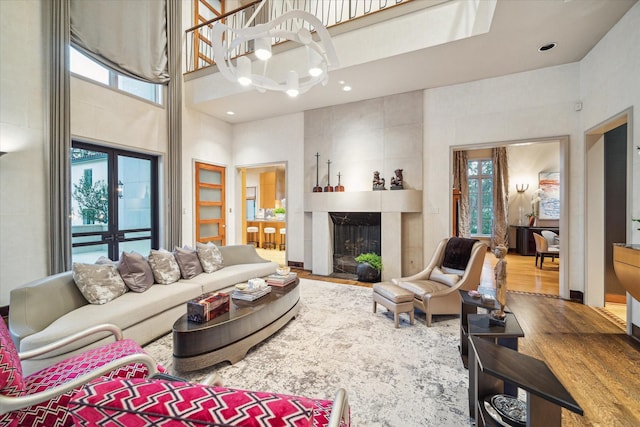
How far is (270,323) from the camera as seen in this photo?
2.69 m

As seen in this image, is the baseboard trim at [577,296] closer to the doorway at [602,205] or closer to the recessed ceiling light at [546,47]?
the doorway at [602,205]

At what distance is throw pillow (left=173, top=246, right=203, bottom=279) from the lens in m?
3.46

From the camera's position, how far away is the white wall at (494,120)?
394cm

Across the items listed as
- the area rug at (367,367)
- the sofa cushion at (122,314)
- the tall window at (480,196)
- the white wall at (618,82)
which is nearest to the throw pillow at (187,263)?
the sofa cushion at (122,314)

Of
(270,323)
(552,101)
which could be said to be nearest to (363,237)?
(270,323)

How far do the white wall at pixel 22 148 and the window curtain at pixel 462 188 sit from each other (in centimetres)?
895

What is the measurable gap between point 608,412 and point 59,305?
4.04m

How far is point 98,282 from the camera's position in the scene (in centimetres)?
256

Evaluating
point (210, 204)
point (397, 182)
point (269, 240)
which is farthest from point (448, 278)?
point (269, 240)

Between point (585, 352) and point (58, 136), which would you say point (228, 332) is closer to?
point (585, 352)

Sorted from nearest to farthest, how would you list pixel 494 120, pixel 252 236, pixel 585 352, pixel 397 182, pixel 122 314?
pixel 122 314 → pixel 585 352 → pixel 494 120 → pixel 397 182 → pixel 252 236

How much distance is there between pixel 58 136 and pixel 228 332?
3.59 metres

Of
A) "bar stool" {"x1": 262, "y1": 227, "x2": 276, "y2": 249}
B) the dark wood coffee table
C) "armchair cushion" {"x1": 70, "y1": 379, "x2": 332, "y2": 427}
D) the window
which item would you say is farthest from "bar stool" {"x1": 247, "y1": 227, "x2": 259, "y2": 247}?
"armchair cushion" {"x1": 70, "y1": 379, "x2": 332, "y2": 427}

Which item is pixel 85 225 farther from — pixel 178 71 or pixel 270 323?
pixel 270 323
